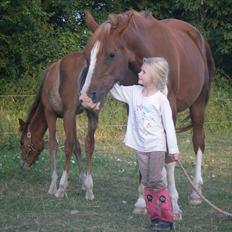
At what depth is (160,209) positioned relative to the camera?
207 inches

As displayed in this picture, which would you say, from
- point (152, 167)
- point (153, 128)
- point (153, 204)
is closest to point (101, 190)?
point (153, 204)

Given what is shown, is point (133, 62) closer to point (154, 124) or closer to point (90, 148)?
point (154, 124)

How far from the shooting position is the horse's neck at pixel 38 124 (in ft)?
26.7

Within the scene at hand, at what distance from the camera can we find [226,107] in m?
15.1

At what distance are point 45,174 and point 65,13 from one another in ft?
31.6

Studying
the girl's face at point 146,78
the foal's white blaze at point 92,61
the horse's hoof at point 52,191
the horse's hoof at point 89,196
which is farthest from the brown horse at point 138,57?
the horse's hoof at point 52,191

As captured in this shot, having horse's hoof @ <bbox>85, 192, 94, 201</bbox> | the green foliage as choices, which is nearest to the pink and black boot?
horse's hoof @ <bbox>85, 192, 94, 201</bbox>

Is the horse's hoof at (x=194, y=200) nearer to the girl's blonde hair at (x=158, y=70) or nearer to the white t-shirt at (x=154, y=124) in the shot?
the white t-shirt at (x=154, y=124)

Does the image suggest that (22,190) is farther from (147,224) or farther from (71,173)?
(147,224)

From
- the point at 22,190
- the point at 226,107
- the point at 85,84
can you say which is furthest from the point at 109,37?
the point at 226,107

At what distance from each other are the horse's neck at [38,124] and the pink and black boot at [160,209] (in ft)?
10.4

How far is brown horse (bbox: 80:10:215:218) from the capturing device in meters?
5.39

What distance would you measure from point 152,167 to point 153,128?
0.34 meters

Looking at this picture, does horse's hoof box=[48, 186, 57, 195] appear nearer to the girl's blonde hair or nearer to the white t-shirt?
the white t-shirt
